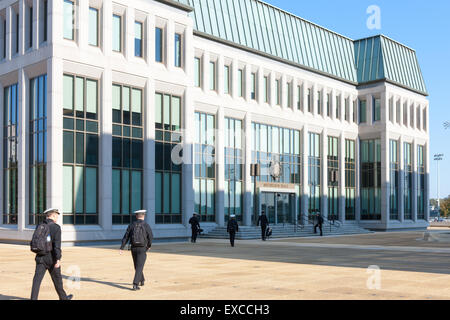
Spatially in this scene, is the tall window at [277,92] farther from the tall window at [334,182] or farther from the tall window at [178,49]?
the tall window at [178,49]

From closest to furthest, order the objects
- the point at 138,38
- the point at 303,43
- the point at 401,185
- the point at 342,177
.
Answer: the point at 138,38 → the point at 303,43 → the point at 342,177 → the point at 401,185

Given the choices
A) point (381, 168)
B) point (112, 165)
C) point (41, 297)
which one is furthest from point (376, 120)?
point (41, 297)

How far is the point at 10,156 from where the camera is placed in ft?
112

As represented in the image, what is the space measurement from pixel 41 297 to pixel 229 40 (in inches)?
1353

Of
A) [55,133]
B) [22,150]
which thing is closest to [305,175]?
[22,150]

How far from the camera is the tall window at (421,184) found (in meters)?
62.7

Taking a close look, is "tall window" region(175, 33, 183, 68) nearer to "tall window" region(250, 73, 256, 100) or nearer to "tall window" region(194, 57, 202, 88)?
"tall window" region(194, 57, 202, 88)

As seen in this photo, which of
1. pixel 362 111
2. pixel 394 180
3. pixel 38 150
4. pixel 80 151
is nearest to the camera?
pixel 80 151

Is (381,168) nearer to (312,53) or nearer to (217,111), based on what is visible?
(312,53)

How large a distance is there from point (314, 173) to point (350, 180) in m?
6.45

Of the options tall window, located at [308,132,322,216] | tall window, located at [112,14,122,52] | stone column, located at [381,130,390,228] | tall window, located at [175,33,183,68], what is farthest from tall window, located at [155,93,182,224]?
stone column, located at [381,130,390,228]

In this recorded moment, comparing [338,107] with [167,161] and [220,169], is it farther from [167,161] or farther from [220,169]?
[167,161]

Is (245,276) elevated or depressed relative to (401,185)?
depressed

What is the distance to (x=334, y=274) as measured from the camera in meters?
16.2
